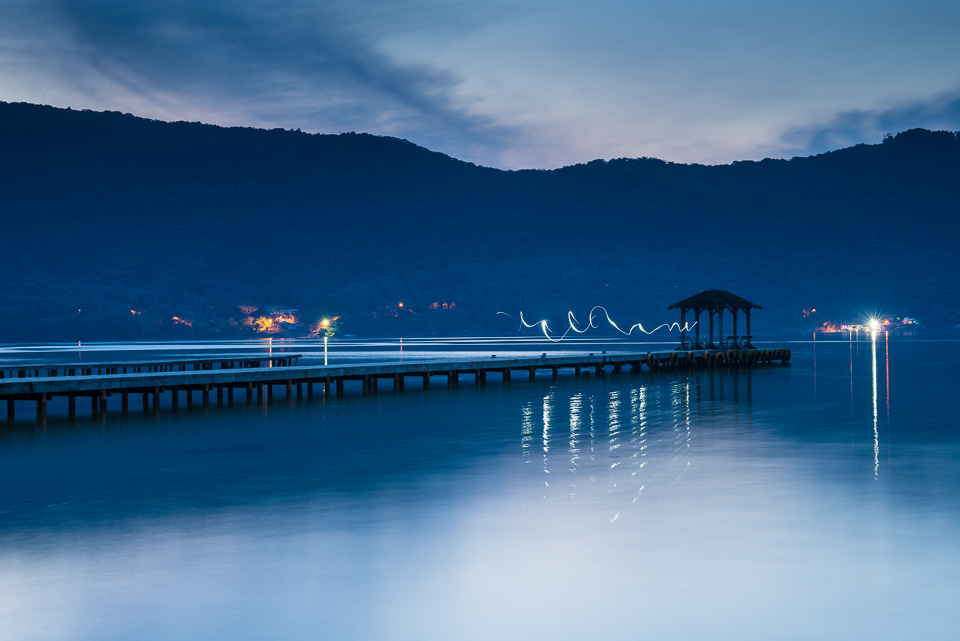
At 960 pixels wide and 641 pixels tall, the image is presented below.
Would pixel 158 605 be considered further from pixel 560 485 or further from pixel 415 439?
pixel 415 439

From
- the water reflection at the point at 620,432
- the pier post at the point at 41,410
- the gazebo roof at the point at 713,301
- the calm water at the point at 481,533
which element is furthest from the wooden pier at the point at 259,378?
the water reflection at the point at 620,432

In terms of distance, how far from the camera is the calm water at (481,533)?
10703mm

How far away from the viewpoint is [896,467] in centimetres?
2195

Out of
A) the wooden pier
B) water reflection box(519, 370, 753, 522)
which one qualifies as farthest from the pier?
water reflection box(519, 370, 753, 522)

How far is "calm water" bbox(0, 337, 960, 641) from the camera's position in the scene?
35.1 ft

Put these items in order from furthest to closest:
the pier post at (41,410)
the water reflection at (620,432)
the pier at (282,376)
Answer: the pier at (282,376)
the pier post at (41,410)
the water reflection at (620,432)

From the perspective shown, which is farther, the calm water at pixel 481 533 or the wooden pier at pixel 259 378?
the wooden pier at pixel 259 378

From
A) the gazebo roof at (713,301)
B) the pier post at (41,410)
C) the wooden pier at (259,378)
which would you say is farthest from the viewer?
the gazebo roof at (713,301)

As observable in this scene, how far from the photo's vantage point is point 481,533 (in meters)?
14.8

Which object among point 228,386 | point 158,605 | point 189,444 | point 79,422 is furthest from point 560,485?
point 228,386

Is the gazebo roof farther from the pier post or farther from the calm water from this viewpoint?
the pier post

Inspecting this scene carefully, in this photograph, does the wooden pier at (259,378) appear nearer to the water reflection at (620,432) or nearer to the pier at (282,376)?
the pier at (282,376)

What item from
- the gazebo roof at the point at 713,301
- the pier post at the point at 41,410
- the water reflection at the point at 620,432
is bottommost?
the water reflection at the point at 620,432

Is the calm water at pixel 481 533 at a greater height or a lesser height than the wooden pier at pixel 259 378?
lesser
